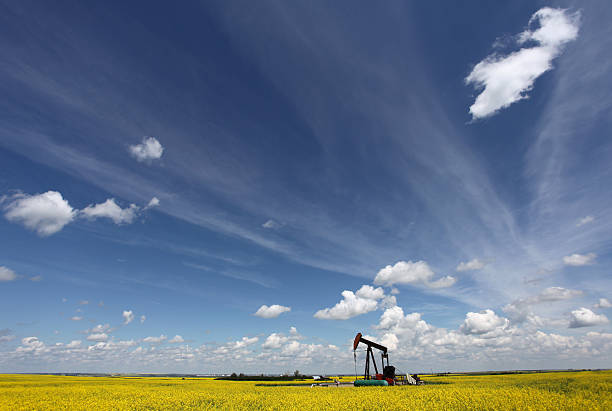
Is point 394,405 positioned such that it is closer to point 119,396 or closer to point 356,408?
point 356,408

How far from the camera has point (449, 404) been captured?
28547 mm

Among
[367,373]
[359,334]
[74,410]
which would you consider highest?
[359,334]

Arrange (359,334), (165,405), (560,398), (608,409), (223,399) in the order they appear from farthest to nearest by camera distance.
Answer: (359,334) < (223,399) < (165,405) < (560,398) < (608,409)

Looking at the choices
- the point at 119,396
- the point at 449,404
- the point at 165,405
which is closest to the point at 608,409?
the point at 449,404

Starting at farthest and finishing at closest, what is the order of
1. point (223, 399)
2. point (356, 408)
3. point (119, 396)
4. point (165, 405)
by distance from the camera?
point (119, 396) < point (223, 399) < point (165, 405) < point (356, 408)

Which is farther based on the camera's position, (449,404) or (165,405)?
(165,405)

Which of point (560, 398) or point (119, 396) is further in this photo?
point (119, 396)

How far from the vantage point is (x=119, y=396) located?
130 ft

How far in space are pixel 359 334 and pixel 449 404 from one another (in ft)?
101

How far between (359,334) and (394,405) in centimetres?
3139

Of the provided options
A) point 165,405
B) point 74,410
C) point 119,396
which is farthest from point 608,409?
point 119,396

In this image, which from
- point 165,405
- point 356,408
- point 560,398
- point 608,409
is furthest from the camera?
point 165,405

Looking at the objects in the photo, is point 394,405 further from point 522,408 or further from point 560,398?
point 560,398

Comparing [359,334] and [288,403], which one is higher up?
[359,334]
